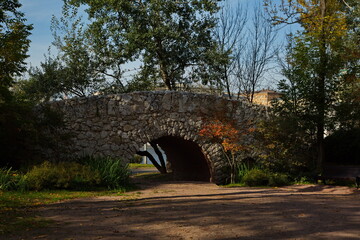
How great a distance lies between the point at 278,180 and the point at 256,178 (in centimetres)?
77

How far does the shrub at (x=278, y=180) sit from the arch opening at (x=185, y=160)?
12.5 ft

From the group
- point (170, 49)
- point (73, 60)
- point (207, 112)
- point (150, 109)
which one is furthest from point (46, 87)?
point (207, 112)

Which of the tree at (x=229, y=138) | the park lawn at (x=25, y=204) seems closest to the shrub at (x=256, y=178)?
the tree at (x=229, y=138)

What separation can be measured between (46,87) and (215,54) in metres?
8.30

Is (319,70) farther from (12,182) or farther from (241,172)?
(12,182)

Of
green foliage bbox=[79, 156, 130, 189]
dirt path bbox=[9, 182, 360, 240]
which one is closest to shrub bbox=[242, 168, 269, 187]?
dirt path bbox=[9, 182, 360, 240]

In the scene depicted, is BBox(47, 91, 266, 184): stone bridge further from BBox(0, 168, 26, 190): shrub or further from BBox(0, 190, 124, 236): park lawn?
BBox(0, 190, 124, 236): park lawn

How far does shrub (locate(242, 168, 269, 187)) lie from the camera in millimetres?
13859

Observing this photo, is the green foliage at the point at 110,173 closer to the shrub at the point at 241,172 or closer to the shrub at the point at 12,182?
the shrub at the point at 12,182

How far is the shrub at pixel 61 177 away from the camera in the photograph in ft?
36.4

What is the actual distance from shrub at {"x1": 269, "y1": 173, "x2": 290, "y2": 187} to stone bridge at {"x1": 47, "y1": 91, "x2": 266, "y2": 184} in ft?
7.28

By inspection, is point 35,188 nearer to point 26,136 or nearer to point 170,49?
point 26,136

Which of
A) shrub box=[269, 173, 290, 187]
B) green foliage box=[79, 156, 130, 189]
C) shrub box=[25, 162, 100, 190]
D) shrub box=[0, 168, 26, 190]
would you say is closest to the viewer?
shrub box=[0, 168, 26, 190]

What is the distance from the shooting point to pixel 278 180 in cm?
1397
